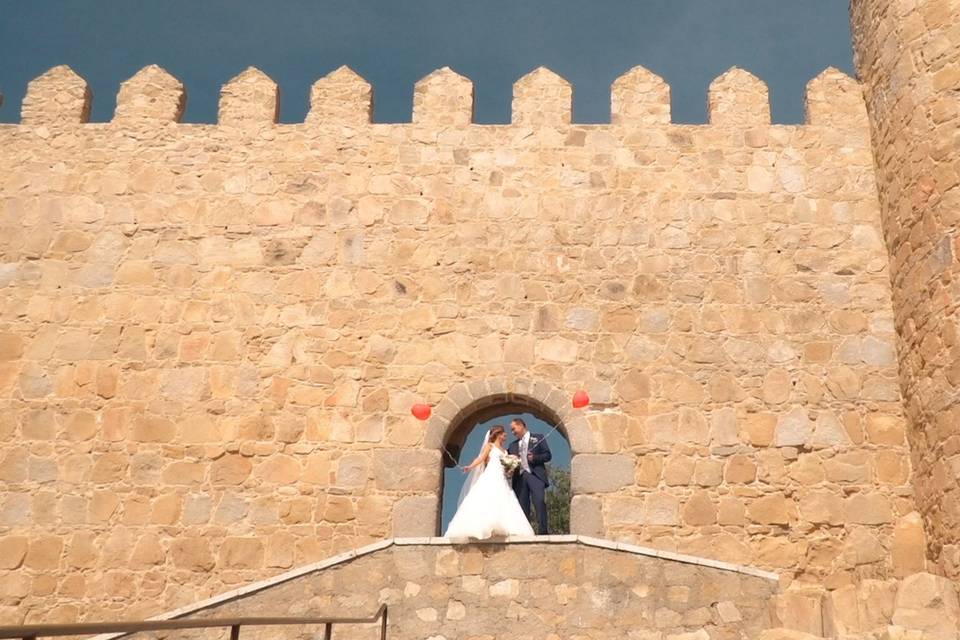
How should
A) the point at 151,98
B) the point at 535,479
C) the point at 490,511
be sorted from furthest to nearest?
the point at 151,98
the point at 535,479
the point at 490,511

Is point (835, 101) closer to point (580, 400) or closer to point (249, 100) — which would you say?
point (580, 400)

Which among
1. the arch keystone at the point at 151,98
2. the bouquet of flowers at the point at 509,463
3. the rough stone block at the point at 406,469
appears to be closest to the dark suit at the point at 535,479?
the bouquet of flowers at the point at 509,463

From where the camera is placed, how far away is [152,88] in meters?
9.44

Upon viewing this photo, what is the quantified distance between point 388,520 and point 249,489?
117 cm

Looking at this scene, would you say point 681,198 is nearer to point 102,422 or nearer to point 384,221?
point 384,221

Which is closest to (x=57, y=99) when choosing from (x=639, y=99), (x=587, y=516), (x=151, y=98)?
(x=151, y=98)

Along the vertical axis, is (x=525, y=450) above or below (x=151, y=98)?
below

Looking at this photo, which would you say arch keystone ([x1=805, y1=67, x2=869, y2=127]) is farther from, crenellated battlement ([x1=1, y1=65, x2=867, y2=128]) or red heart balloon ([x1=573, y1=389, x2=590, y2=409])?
red heart balloon ([x1=573, y1=389, x2=590, y2=409])

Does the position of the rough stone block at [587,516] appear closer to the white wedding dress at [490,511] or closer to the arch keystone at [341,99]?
the white wedding dress at [490,511]

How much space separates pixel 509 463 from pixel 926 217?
12.3ft

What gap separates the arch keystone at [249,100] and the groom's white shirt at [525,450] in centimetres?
388

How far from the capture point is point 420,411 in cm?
812

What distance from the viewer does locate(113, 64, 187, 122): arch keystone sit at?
30.6 ft

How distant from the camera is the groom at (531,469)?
7848mm
